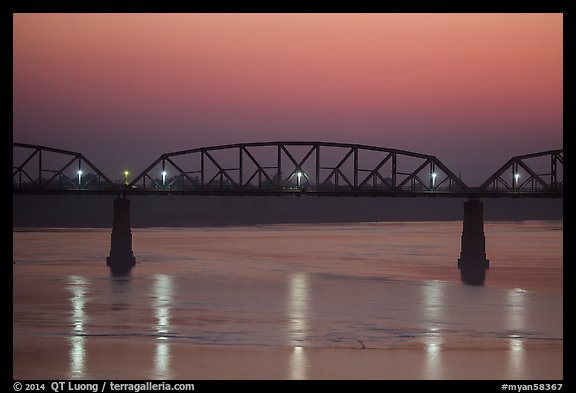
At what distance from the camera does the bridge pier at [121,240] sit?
11912 centimetres

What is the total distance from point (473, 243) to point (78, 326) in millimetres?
61771

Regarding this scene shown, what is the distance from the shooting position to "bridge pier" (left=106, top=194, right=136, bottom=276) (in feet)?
391

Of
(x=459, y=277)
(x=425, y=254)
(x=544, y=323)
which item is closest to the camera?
(x=544, y=323)

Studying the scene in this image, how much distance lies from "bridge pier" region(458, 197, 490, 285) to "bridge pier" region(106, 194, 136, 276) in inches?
1505

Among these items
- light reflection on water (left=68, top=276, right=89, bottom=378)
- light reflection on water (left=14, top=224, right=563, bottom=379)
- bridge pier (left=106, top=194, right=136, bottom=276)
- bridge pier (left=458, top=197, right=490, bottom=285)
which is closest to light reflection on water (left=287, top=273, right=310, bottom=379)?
light reflection on water (left=14, top=224, right=563, bottom=379)

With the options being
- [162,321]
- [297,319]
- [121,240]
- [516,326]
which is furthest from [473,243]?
[162,321]

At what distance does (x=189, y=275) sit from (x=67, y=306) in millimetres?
36010

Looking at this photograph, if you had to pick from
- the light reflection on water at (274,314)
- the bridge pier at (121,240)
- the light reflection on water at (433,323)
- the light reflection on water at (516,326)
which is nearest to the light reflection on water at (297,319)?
the light reflection on water at (274,314)

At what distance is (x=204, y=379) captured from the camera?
47.0m

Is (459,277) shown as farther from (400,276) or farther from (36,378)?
(36,378)

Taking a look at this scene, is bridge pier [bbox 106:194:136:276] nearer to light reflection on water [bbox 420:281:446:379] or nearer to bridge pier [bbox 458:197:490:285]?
light reflection on water [bbox 420:281:446:379]

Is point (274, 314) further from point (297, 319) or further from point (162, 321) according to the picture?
point (162, 321)
